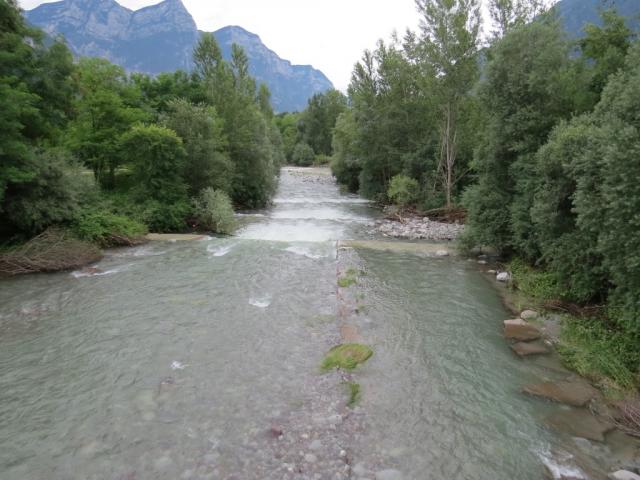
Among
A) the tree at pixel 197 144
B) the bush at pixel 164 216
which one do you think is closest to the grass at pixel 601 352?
the bush at pixel 164 216

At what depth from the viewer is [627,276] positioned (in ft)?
24.8

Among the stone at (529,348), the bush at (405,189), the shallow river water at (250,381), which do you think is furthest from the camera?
the bush at (405,189)

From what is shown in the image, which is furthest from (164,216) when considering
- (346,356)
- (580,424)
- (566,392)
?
(580,424)

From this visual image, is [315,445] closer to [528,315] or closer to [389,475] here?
[389,475]

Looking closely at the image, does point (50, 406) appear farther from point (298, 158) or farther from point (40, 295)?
point (298, 158)

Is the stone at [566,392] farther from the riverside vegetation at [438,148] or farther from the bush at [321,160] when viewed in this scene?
the bush at [321,160]

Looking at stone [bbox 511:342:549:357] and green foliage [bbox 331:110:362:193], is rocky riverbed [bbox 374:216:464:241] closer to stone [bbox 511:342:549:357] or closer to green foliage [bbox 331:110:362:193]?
stone [bbox 511:342:549:357]

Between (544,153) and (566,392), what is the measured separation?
6903 mm

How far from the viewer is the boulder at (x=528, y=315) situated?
10.1m

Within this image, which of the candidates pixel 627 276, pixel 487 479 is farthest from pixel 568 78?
pixel 487 479

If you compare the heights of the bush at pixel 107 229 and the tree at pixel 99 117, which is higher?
the tree at pixel 99 117

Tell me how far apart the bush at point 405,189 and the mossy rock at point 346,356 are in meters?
20.2

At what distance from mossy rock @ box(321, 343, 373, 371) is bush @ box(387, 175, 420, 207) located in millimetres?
20241

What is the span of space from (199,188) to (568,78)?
18638mm
